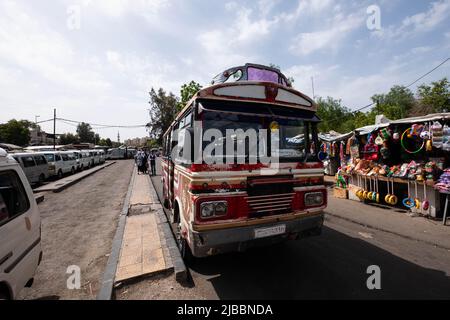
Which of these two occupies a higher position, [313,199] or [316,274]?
[313,199]

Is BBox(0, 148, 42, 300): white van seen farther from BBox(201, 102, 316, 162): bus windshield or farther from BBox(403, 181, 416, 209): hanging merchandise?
BBox(403, 181, 416, 209): hanging merchandise

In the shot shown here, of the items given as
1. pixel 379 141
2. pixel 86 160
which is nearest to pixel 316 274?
pixel 379 141

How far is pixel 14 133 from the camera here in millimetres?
45656

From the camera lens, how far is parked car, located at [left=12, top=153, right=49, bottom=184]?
1309 centimetres

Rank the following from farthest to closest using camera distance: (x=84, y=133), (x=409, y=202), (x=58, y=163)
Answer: (x=84, y=133), (x=58, y=163), (x=409, y=202)

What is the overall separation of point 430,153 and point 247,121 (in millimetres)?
7205

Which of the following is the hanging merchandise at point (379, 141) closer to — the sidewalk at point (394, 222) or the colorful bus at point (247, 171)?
the sidewalk at point (394, 222)

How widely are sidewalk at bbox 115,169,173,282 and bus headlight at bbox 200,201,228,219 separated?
1.52 metres

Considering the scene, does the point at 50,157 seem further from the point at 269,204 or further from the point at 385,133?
the point at 385,133

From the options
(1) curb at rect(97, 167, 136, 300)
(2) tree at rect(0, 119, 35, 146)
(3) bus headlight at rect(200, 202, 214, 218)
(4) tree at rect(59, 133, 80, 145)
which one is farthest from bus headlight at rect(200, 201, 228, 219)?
(4) tree at rect(59, 133, 80, 145)

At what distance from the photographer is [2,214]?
2660 mm

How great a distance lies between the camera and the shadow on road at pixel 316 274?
10.7ft

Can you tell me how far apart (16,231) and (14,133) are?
192ft
